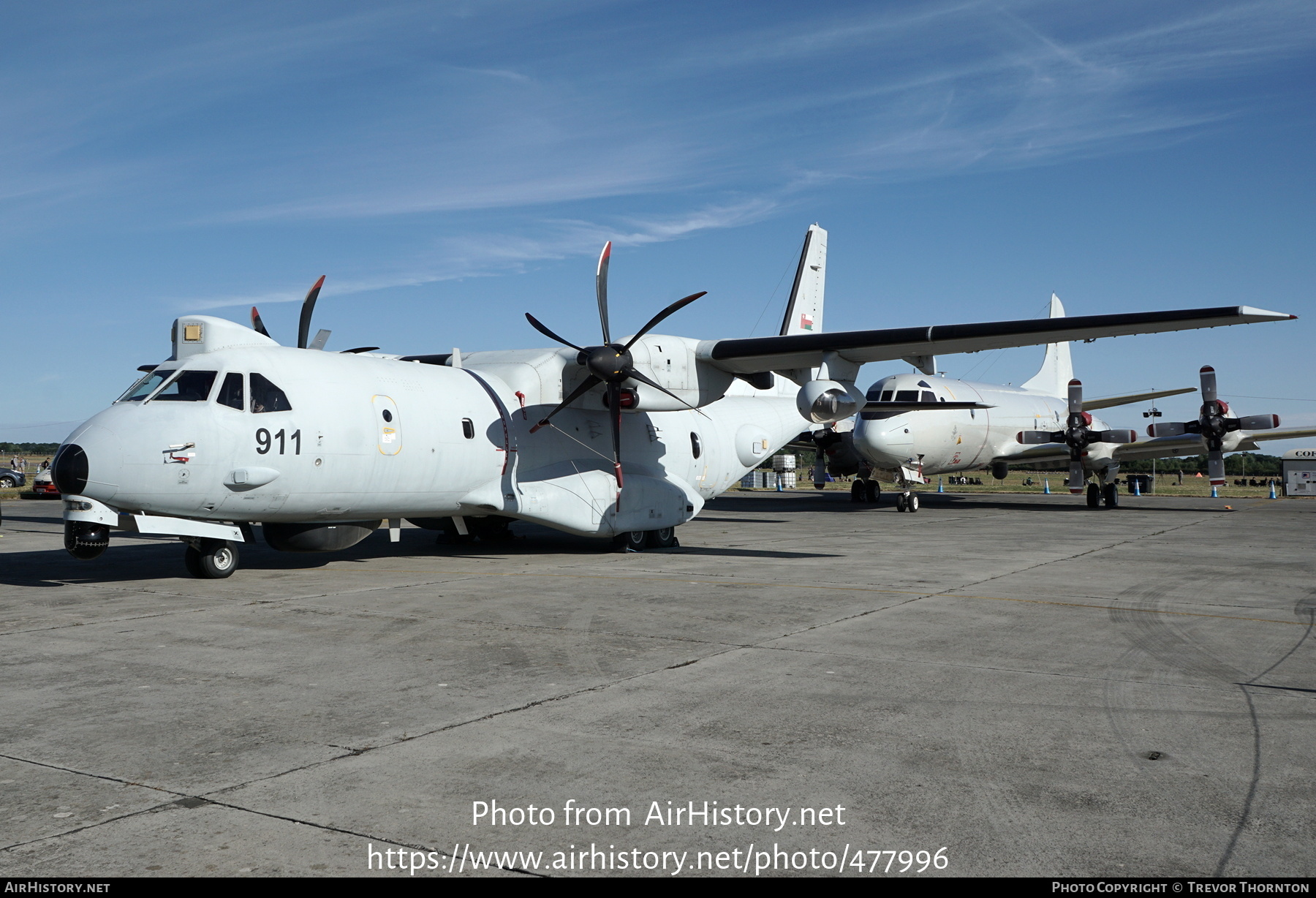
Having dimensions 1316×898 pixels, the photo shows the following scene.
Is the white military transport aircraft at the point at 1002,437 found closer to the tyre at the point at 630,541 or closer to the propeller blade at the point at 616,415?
the tyre at the point at 630,541

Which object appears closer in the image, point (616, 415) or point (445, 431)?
point (445, 431)

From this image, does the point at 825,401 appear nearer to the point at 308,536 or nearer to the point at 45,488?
the point at 308,536

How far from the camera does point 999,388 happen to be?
3372 cm

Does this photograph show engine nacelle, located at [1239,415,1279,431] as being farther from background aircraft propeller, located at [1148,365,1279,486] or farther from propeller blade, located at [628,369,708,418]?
propeller blade, located at [628,369,708,418]

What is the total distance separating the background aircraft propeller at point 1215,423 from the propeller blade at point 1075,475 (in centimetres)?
360

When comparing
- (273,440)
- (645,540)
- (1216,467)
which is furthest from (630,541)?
(1216,467)

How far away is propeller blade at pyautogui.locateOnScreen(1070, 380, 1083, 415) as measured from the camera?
99.3 ft

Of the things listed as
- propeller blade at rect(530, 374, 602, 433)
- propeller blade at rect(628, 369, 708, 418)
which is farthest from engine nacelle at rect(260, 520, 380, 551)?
propeller blade at rect(628, 369, 708, 418)

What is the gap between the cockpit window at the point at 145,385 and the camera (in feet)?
37.8

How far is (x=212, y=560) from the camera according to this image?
40.8 ft

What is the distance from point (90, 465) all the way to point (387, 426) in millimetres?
3650

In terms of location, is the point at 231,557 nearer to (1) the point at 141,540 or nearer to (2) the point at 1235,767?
(1) the point at 141,540
